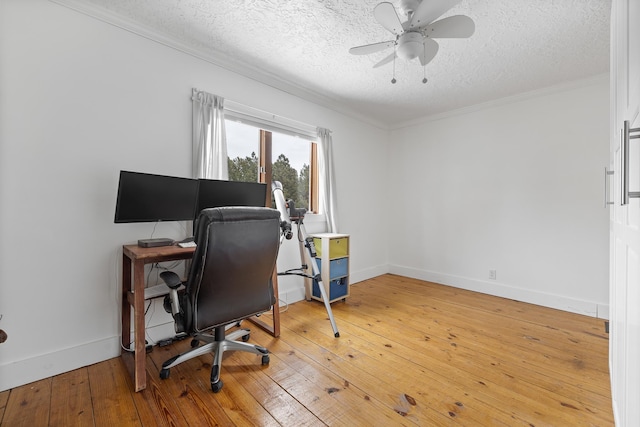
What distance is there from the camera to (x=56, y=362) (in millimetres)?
1825

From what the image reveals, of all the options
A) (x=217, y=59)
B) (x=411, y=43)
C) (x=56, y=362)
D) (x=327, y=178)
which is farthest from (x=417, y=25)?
(x=56, y=362)

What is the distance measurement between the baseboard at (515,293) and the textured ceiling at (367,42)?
2.37m

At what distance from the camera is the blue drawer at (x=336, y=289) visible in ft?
10.4

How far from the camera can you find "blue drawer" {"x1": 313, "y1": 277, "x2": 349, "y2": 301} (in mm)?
3160

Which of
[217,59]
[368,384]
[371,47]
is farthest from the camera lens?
[217,59]

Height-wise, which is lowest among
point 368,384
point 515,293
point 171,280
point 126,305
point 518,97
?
point 368,384

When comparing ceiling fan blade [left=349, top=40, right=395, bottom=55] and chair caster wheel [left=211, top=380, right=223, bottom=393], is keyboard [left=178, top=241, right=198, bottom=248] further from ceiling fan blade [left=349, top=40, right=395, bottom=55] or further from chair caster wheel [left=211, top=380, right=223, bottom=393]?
ceiling fan blade [left=349, top=40, right=395, bottom=55]

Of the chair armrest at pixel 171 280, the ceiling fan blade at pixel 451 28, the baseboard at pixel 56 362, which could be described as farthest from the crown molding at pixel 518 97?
the baseboard at pixel 56 362

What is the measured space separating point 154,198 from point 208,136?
770mm

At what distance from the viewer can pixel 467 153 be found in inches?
149

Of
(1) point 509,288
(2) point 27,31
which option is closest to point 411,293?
(1) point 509,288

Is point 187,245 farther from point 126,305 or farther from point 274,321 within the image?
point 274,321

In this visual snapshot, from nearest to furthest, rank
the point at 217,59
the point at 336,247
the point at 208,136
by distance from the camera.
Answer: the point at 208,136 → the point at 217,59 → the point at 336,247

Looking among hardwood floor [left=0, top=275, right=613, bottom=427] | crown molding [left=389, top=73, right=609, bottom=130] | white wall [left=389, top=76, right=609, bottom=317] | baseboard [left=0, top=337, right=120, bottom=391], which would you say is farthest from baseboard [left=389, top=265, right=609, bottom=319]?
baseboard [left=0, top=337, right=120, bottom=391]
